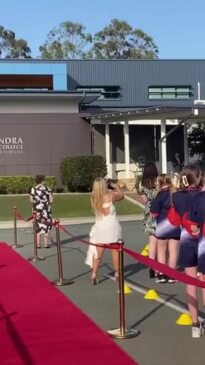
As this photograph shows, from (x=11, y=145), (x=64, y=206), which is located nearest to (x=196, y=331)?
(x=64, y=206)

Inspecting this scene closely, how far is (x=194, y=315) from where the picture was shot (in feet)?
21.6

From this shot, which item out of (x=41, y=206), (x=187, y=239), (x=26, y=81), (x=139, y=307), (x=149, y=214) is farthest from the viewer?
(x=26, y=81)

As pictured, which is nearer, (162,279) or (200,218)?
(200,218)

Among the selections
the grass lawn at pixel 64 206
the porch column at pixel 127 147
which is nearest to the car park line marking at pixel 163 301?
the grass lawn at pixel 64 206

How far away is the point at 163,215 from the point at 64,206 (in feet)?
52.5

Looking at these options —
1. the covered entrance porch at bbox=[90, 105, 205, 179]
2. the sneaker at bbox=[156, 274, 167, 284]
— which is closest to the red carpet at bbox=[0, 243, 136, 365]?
the sneaker at bbox=[156, 274, 167, 284]

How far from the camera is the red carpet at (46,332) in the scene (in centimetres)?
596

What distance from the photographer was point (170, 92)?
145 ft

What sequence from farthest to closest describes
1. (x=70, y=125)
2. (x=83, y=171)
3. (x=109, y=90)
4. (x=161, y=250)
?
(x=109, y=90), (x=70, y=125), (x=83, y=171), (x=161, y=250)

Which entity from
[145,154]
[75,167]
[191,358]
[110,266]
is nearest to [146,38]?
[145,154]

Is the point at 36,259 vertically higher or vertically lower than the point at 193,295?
lower

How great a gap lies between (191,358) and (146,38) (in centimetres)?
8610

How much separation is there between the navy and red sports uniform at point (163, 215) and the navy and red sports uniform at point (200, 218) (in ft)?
10.2

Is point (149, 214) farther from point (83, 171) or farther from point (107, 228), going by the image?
point (83, 171)
